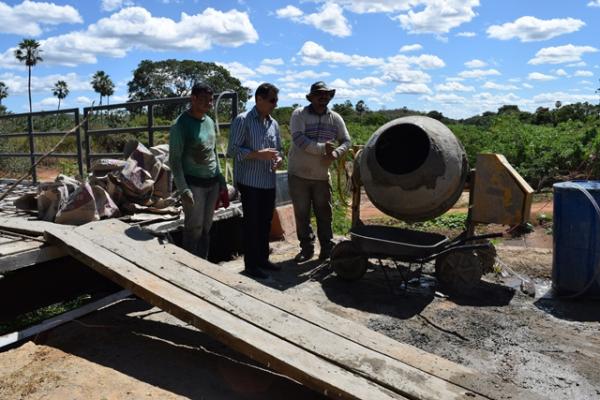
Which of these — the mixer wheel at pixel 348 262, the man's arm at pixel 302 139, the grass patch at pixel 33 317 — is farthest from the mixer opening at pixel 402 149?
the grass patch at pixel 33 317

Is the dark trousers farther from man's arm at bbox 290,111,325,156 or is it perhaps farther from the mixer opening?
the mixer opening

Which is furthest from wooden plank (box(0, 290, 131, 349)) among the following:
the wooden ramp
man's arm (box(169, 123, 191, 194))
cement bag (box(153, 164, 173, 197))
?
man's arm (box(169, 123, 191, 194))

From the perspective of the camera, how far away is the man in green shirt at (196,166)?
15.2 ft

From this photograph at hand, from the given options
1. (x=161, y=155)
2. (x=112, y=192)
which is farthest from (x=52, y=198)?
(x=161, y=155)

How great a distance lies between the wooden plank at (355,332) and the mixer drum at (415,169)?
2.03m

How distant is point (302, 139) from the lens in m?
5.86

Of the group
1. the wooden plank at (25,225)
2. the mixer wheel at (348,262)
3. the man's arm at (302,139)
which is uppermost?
the man's arm at (302,139)

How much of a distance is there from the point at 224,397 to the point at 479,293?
3128mm

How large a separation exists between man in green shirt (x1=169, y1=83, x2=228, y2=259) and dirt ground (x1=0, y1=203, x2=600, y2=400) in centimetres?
85

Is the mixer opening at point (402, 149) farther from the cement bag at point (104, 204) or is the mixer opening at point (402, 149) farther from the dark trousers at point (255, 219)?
the cement bag at point (104, 204)

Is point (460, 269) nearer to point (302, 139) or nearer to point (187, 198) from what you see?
point (302, 139)

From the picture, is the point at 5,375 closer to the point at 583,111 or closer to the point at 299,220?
the point at 299,220

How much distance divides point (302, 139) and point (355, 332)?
2.73m

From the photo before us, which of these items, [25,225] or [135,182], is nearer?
[25,225]
